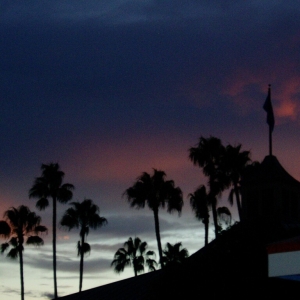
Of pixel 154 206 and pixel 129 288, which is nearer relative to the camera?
pixel 129 288

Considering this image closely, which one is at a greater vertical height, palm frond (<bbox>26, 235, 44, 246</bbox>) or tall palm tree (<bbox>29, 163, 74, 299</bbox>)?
tall palm tree (<bbox>29, 163, 74, 299</bbox>)

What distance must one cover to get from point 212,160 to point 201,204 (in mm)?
7735

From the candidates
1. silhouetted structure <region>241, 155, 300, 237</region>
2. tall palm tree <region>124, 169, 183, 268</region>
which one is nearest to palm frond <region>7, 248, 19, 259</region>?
tall palm tree <region>124, 169, 183, 268</region>

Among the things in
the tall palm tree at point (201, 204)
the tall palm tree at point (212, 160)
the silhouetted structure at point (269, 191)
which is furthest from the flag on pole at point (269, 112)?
the tall palm tree at point (201, 204)

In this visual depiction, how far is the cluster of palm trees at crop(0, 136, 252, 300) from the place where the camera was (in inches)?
2319

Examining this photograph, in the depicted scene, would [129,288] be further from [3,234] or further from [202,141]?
[3,234]

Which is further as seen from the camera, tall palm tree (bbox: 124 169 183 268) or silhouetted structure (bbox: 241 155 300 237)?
tall palm tree (bbox: 124 169 183 268)

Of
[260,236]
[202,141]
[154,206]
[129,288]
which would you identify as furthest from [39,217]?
[260,236]

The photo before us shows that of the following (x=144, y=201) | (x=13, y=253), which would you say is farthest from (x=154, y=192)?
(x=13, y=253)

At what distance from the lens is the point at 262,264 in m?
34.4

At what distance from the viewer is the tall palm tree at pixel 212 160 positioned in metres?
57.8

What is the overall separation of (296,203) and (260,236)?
41.5ft

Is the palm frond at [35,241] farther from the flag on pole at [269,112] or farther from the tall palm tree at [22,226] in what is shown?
the flag on pole at [269,112]

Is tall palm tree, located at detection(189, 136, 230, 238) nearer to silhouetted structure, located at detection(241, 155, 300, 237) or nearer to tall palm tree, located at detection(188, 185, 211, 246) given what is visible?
tall palm tree, located at detection(188, 185, 211, 246)
